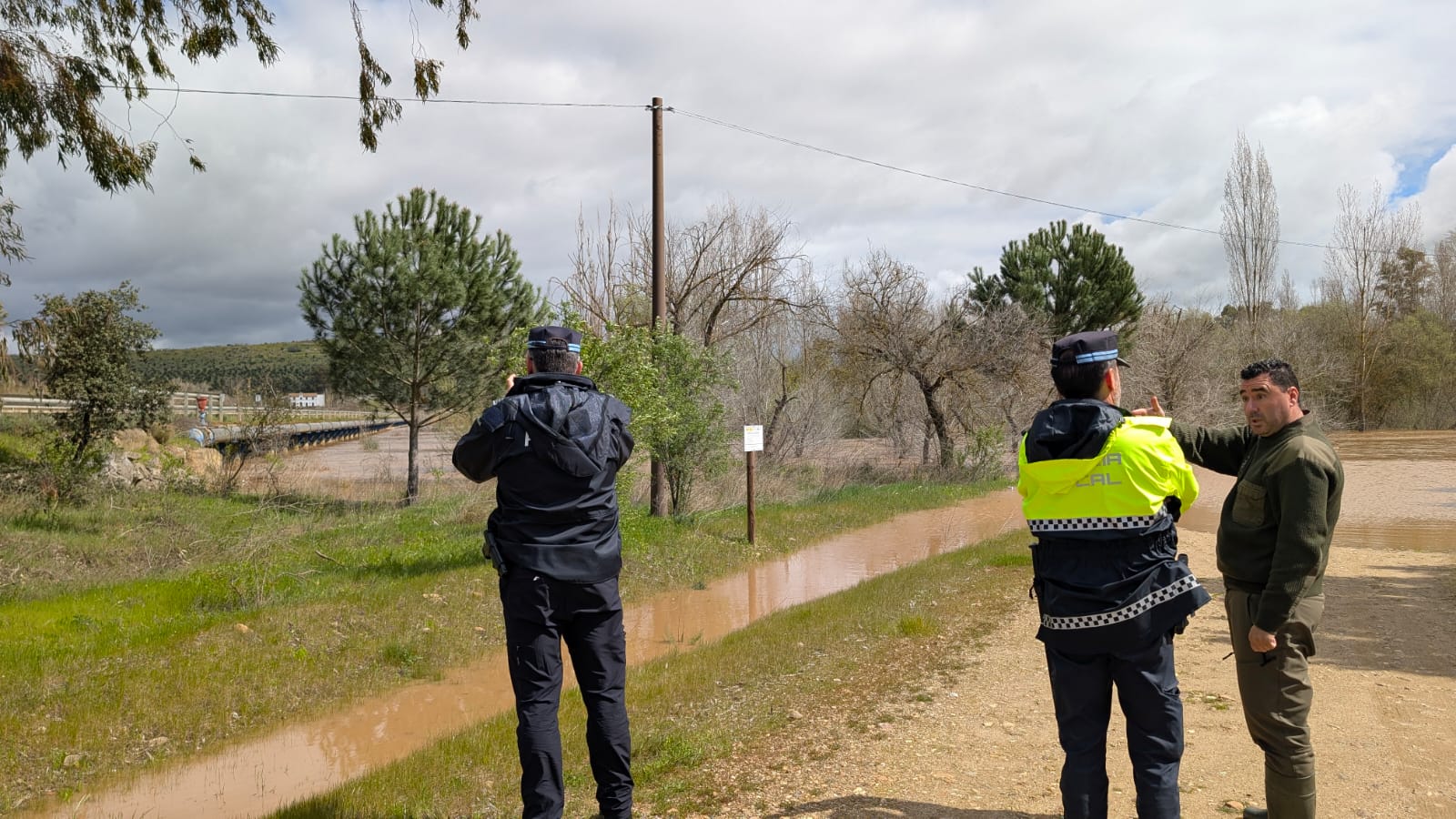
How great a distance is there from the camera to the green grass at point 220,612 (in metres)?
6.39

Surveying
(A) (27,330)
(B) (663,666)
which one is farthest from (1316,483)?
(A) (27,330)

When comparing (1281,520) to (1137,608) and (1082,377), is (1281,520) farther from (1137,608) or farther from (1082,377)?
(1082,377)

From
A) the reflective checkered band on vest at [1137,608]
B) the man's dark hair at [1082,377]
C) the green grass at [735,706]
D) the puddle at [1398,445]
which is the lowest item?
the green grass at [735,706]

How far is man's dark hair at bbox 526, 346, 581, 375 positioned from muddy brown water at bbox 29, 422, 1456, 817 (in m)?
3.70

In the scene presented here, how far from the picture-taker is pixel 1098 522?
2926mm

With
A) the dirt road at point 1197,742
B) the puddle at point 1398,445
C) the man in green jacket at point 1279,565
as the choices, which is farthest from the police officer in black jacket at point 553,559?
the puddle at point 1398,445

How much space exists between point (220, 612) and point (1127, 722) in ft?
29.7

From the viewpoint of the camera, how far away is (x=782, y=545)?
1490 cm

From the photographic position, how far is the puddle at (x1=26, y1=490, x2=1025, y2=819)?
5.55 metres

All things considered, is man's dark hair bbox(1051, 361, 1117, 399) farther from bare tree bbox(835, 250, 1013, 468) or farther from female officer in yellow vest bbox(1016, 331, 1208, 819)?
bare tree bbox(835, 250, 1013, 468)

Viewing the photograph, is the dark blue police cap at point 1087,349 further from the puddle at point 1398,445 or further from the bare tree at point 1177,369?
the puddle at point 1398,445

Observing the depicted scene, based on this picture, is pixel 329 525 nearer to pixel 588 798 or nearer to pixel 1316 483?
pixel 588 798

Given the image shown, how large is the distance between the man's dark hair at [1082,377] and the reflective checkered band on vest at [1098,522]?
0.46 meters

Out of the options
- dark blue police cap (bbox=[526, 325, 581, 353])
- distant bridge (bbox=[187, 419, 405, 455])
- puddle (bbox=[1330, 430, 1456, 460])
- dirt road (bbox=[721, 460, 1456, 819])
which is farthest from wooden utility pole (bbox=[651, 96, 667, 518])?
puddle (bbox=[1330, 430, 1456, 460])
